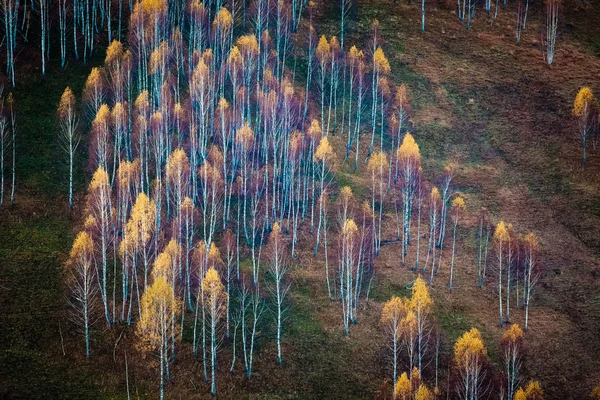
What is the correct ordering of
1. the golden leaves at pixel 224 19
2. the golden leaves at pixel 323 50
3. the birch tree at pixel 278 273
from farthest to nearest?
the golden leaves at pixel 224 19
the golden leaves at pixel 323 50
the birch tree at pixel 278 273

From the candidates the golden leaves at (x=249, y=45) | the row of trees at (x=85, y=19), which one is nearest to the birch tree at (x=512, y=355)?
the golden leaves at (x=249, y=45)

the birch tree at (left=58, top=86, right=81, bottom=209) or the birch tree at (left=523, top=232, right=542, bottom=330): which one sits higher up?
the birch tree at (left=58, top=86, right=81, bottom=209)

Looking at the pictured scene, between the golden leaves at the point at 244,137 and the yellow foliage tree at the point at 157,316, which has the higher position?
the golden leaves at the point at 244,137

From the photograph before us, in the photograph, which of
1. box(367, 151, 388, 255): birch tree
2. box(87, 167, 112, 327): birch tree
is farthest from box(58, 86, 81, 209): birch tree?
box(367, 151, 388, 255): birch tree

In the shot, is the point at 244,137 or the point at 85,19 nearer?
the point at 244,137

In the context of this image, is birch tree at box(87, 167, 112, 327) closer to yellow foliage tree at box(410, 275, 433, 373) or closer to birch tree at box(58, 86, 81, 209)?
birch tree at box(58, 86, 81, 209)

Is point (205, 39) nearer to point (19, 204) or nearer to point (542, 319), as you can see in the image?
point (19, 204)

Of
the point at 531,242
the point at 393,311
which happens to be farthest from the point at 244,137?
the point at 531,242

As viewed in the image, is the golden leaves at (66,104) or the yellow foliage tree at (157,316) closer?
the yellow foliage tree at (157,316)

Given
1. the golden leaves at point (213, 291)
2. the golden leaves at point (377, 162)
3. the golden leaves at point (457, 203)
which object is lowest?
the golden leaves at point (213, 291)

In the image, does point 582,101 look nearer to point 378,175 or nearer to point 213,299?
point 378,175

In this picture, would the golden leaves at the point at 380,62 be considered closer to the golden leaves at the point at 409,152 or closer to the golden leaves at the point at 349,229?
the golden leaves at the point at 409,152
